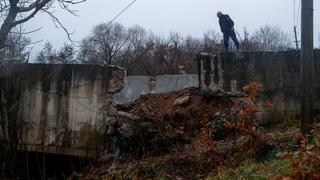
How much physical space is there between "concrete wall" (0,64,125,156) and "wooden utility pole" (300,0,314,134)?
A: 177 inches

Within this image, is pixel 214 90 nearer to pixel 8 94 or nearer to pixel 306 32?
pixel 306 32

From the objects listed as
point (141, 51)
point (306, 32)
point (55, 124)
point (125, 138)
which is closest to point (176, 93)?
point (125, 138)

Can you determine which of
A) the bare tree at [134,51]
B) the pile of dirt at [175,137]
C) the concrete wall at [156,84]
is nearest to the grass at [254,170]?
the pile of dirt at [175,137]

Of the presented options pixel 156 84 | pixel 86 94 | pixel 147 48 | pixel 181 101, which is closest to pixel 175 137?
pixel 181 101

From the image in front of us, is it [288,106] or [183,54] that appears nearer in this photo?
[288,106]

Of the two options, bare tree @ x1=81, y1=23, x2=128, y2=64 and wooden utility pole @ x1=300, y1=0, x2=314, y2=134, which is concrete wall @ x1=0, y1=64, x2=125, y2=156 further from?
bare tree @ x1=81, y1=23, x2=128, y2=64

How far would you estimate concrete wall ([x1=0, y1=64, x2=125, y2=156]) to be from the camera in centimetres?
1066

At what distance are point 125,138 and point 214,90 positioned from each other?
2.18 metres

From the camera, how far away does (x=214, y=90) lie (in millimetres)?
10812

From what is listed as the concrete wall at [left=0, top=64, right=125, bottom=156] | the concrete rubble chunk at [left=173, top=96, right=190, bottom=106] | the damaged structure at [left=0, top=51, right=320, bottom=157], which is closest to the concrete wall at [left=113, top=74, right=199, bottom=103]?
the concrete rubble chunk at [left=173, top=96, right=190, bottom=106]

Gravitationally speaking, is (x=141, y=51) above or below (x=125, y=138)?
above

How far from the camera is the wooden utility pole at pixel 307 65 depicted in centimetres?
721

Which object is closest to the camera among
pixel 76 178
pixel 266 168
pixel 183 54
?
pixel 266 168

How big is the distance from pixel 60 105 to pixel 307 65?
562 cm
